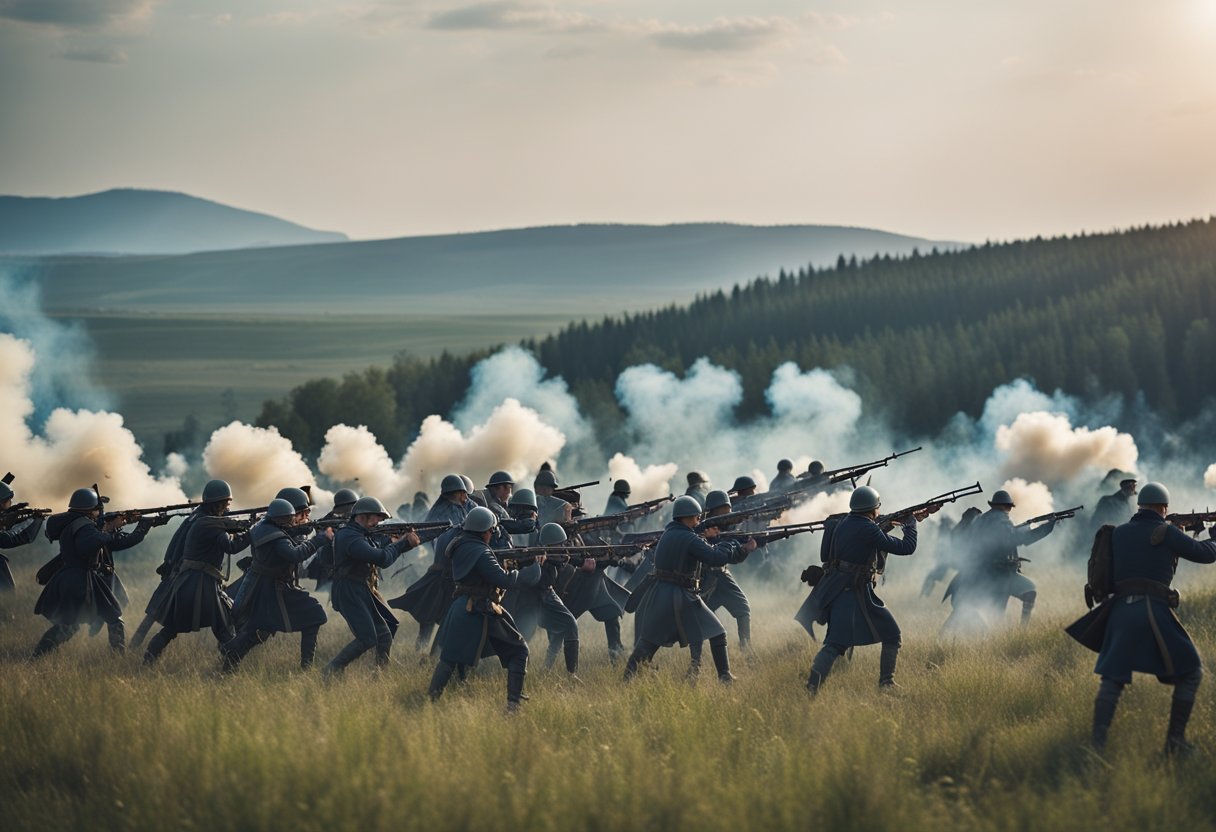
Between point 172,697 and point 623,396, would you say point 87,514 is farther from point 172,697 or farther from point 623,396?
point 623,396

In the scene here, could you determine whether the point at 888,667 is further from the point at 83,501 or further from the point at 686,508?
the point at 83,501

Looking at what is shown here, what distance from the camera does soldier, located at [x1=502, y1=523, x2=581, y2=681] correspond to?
1491cm

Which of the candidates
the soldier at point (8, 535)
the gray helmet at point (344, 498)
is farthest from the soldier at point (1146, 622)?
the soldier at point (8, 535)

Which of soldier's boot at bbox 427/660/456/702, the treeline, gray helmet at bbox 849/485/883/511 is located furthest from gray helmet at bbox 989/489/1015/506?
the treeline

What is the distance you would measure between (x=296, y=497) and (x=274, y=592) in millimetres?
1121

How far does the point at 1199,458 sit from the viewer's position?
51.4 metres

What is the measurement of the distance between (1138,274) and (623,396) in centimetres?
2993

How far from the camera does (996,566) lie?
17.9m

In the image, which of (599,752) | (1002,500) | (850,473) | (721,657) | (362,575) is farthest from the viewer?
(850,473)

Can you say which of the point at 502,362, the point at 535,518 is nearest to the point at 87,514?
the point at 535,518

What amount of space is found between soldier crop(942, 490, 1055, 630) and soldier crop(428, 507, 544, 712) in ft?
24.5

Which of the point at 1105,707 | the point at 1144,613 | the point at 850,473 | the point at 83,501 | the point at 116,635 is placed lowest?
the point at 1105,707

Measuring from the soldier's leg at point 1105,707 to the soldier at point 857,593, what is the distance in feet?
8.37

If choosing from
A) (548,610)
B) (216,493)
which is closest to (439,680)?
(548,610)
